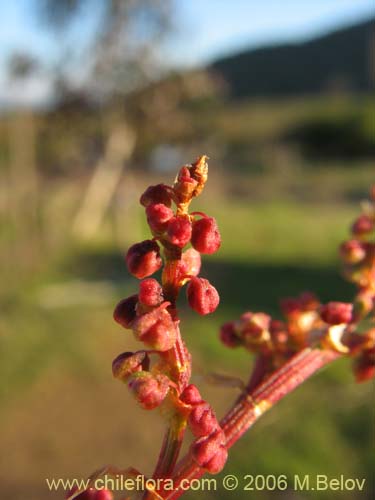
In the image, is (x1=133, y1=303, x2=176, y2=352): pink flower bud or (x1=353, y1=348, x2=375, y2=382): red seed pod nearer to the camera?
(x1=133, y1=303, x2=176, y2=352): pink flower bud

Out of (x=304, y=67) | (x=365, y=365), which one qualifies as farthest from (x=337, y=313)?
(x=304, y=67)

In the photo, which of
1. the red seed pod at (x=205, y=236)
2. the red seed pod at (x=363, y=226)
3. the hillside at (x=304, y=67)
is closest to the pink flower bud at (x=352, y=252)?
the red seed pod at (x=363, y=226)

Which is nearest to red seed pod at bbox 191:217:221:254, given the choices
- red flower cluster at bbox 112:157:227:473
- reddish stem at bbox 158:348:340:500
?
red flower cluster at bbox 112:157:227:473

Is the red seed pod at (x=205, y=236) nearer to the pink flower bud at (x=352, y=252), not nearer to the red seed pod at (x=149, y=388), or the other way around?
the red seed pod at (x=149, y=388)

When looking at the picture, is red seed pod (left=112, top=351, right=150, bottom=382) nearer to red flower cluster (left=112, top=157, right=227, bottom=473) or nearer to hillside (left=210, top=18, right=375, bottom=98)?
red flower cluster (left=112, top=157, right=227, bottom=473)

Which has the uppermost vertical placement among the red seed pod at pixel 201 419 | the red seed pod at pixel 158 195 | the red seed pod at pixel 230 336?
the red seed pod at pixel 230 336

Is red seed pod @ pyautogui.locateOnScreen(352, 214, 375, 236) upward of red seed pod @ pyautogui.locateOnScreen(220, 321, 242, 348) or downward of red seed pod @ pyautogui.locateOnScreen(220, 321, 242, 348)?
upward

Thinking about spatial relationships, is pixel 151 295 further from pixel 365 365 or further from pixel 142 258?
pixel 365 365
